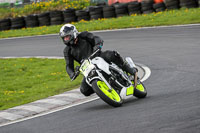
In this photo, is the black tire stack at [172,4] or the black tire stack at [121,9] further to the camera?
the black tire stack at [121,9]

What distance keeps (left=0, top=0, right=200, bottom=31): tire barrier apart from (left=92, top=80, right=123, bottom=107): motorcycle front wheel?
55.2 ft

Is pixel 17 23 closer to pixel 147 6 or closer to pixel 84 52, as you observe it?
pixel 147 6

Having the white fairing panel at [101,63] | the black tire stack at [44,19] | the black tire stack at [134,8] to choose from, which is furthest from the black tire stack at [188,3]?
the white fairing panel at [101,63]

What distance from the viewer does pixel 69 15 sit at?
1094 inches

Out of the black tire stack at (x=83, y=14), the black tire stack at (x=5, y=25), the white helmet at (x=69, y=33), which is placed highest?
the white helmet at (x=69, y=33)

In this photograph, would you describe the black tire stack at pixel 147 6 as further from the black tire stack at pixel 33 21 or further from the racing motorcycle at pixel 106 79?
the racing motorcycle at pixel 106 79

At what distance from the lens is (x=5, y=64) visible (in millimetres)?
16953

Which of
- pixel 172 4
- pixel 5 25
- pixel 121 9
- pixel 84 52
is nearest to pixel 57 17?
pixel 5 25

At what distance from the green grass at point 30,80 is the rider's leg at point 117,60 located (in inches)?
108

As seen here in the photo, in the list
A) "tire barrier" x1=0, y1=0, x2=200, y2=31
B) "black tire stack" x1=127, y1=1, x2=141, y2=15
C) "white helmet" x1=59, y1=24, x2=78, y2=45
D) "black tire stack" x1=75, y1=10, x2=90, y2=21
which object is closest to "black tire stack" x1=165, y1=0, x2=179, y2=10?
"tire barrier" x1=0, y1=0, x2=200, y2=31

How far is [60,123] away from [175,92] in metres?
2.47

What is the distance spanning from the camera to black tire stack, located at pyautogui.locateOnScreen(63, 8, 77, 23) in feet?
91.1

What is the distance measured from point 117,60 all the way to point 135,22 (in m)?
15.0

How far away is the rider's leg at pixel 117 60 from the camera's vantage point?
27.3ft
